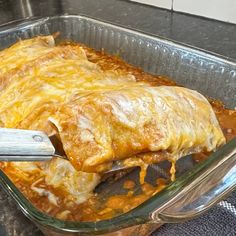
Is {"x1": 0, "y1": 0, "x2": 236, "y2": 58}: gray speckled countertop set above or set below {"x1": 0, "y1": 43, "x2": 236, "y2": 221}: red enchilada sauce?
below

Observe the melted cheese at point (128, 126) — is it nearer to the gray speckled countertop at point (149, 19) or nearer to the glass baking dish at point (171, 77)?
the glass baking dish at point (171, 77)

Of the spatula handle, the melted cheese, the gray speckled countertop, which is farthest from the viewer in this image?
the gray speckled countertop

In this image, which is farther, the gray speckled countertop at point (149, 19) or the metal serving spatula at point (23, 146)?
the gray speckled countertop at point (149, 19)

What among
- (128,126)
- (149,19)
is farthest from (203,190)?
(149,19)

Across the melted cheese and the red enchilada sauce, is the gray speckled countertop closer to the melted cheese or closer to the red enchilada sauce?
the melted cheese

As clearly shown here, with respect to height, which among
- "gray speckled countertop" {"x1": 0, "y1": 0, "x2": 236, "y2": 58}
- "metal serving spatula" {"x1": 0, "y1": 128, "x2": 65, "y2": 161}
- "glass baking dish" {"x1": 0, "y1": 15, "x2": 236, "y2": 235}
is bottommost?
"gray speckled countertop" {"x1": 0, "y1": 0, "x2": 236, "y2": 58}

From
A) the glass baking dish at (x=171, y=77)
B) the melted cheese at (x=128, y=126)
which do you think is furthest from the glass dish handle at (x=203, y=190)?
the melted cheese at (x=128, y=126)

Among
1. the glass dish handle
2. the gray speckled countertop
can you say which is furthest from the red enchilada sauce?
the gray speckled countertop

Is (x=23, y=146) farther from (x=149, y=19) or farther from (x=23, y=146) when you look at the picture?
(x=149, y=19)
